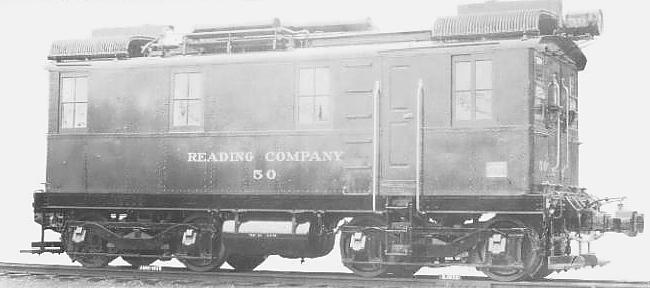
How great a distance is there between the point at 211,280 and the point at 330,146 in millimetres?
3040

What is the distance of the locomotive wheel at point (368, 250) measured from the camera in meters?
17.9

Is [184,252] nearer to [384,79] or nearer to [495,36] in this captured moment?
[384,79]

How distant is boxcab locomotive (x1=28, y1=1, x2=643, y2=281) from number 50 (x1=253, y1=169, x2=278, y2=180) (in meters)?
0.03

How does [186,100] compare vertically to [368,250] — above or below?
above

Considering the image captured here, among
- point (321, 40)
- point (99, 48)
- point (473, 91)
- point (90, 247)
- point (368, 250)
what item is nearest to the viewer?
point (473, 91)

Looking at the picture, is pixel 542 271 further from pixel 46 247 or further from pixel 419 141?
pixel 46 247

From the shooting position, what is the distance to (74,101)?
20.5 m

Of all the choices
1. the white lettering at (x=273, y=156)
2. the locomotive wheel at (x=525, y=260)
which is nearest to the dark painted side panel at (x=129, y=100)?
the white lettering at (x=273, y=156)

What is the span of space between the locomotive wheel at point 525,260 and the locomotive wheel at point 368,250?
1805 millimetres

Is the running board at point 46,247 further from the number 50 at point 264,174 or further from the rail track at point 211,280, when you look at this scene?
the number 50 at point 264,174

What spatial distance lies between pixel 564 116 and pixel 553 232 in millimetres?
2279

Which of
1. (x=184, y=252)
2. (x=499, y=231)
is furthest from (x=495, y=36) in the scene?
(x=184, y=252)

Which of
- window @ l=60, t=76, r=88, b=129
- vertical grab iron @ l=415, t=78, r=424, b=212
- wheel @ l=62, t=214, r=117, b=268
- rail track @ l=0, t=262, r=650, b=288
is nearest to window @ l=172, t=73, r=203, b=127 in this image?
window @ l=60, t=76, r=88, b=129

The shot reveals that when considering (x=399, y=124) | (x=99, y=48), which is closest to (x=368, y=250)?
(x=399, y=124)
